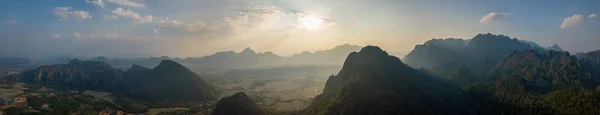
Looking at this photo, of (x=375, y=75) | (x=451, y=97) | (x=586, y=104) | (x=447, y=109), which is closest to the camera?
(x=586, y=104)

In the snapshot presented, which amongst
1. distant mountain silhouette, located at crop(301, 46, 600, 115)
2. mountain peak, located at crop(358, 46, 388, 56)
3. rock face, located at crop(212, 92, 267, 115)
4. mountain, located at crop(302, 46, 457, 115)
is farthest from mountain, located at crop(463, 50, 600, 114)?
rock face, located at crop(212, 92, 267, 115)

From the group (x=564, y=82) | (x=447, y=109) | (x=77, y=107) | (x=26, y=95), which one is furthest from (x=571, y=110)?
(x=26, y=95)

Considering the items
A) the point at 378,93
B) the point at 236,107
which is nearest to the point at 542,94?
the point at 378,93

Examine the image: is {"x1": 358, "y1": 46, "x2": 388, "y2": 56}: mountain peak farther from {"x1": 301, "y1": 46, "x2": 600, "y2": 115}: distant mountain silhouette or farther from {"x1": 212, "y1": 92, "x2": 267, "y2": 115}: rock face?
{"x1": 212, "y1": 92, "x2": 267, "y2": 115}: rock face

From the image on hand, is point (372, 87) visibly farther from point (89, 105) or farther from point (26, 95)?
point (26, 95)

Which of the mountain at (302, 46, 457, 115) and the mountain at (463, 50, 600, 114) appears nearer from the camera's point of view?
the mountain at (463, 50, 600, 114)

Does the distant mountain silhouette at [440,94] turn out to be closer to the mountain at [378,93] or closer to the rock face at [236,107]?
the mountain at [378,93]
